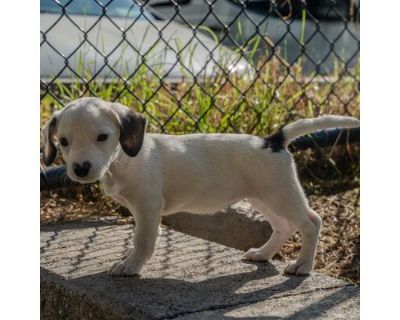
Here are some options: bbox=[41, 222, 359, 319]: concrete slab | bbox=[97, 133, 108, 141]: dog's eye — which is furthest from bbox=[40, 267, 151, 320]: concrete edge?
bbox=[97, 133, 108, 141]: dog's eye

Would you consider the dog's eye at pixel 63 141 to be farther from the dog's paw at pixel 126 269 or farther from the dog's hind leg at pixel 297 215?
the dog's hind leg at pixel 297 215

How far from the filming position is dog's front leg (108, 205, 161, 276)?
2.53 meters

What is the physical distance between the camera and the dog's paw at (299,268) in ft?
8.64

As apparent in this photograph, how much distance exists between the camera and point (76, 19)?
4590 mm

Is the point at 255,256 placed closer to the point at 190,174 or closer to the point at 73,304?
the point at 190,174

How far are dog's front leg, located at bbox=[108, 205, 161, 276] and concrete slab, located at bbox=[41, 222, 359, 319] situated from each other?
38mm

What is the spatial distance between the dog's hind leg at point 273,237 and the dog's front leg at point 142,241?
424mm

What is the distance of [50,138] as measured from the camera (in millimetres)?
2475

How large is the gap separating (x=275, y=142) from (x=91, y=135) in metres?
0.71

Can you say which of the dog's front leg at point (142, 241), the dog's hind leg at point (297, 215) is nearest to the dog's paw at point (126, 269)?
the dog's front leg at point (142, 241)

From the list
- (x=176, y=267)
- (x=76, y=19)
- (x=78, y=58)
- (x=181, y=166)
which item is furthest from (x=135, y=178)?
(x=76, y=19)

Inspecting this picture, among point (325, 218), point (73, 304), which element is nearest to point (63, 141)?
point (73, 304)

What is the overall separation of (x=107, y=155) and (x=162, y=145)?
1.15 feet

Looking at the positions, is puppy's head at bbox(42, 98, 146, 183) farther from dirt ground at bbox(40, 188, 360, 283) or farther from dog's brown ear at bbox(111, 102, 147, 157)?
dirt ground at bbox(40, 188, 360, 283)
